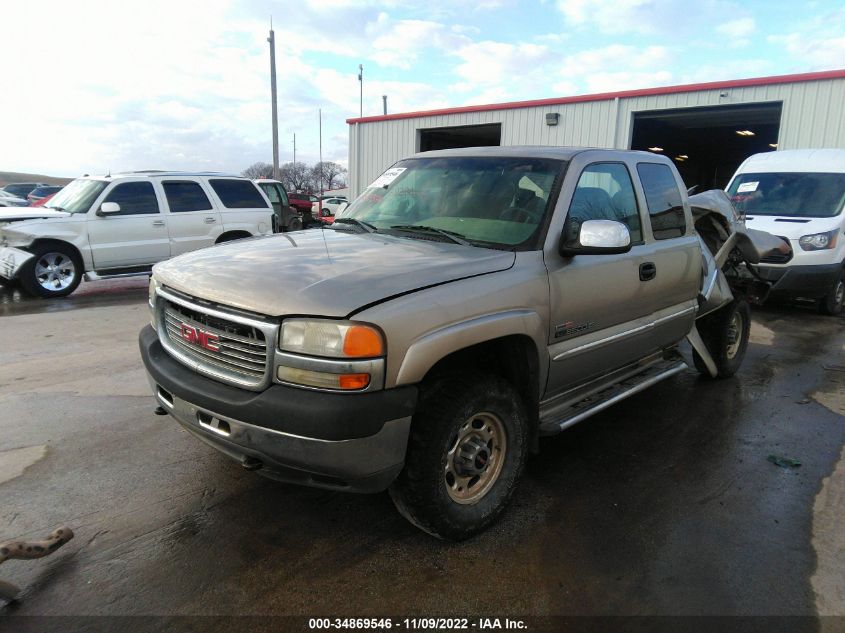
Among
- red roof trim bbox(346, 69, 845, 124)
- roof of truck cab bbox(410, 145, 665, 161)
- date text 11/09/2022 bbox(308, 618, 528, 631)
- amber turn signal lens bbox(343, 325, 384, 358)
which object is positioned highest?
red roof trim bbox(346, 69, 845, 124)

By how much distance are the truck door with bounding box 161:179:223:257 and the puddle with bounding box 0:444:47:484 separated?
6.53 m

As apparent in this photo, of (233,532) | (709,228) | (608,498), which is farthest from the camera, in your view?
(709,228)

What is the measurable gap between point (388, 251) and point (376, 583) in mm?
1567

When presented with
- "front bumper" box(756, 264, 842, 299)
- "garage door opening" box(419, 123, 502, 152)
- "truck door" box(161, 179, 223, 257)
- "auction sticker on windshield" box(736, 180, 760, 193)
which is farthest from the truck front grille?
"garage door opening" box(419, 123, 502, 152)

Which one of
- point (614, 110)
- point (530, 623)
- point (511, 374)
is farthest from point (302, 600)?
point (614, 110)

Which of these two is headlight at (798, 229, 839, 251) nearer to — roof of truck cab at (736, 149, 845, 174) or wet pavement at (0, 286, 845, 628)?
roof of truck cab at (736, 149, 845, 174)

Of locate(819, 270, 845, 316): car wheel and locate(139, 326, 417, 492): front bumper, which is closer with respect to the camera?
locate(139, 326, 417, 492): front bumper

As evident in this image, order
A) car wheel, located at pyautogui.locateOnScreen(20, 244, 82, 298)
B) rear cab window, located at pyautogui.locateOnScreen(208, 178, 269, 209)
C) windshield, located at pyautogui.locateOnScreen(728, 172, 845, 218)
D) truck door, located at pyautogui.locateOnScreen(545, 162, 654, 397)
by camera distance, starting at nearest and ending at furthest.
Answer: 1. truck door, located at pyautogui.locateOnScreen(545, 162, 654, 397)
2. windshield, located at pyautogui.locateOnScreen(728, 172, 845, 218)
3. car wheel, located at pyautogui.locateOnScreen(20, 244, 82, 298)
4. rear cab window, located at pyautogui.locateOnScreen(208, 178, 269, 209)

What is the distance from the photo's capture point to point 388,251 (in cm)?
309

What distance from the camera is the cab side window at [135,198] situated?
9.45 meters

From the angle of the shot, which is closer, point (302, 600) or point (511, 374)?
point (302, 600)

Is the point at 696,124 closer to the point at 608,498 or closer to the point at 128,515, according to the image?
the point at 608,498

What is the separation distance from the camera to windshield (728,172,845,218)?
347 inches

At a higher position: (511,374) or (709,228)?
(709,228)
